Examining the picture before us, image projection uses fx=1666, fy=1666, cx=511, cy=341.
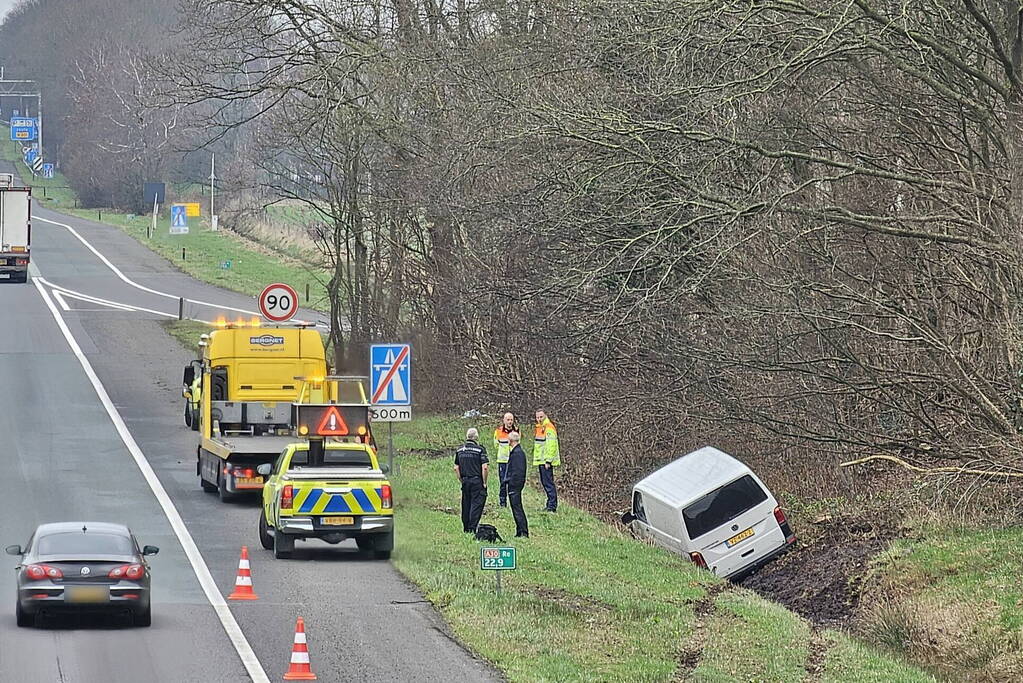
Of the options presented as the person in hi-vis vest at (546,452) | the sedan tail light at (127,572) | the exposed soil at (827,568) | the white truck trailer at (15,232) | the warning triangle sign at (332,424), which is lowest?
the exposed soil at (827,568)

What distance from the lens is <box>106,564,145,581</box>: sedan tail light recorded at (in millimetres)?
17141

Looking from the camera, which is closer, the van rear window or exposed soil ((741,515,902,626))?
exposed soil ((741,515,902,626))

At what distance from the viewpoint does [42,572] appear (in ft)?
55.8

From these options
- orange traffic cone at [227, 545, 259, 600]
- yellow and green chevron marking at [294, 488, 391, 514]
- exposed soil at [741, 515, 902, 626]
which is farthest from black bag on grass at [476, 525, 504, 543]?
orange traffic cone at [227, 545, 259, 600]

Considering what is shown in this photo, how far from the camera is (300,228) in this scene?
8362cm

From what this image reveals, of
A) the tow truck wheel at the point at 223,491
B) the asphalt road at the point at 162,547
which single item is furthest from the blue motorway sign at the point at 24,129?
the tow truck wheel at the point at 223,491

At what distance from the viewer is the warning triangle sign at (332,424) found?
24609 millimetres

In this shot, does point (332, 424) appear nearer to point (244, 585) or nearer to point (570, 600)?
point (244, 585)

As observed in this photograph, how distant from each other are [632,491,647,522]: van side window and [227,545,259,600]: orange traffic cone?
27.4 ft

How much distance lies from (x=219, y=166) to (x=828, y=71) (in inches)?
3827

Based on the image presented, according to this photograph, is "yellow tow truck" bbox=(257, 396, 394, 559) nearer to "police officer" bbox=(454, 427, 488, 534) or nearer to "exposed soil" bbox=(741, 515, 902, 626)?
"police officer" bbox=(454, 427, 488, 534)

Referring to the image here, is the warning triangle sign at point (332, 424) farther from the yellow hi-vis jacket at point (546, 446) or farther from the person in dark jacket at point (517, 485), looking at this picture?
the yellow hi-vis jacket at point (546, 446)

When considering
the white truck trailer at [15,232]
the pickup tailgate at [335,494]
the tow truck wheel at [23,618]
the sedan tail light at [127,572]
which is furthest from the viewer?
the white truck trailer at [15,232]

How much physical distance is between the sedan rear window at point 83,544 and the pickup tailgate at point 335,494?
4190 mm
